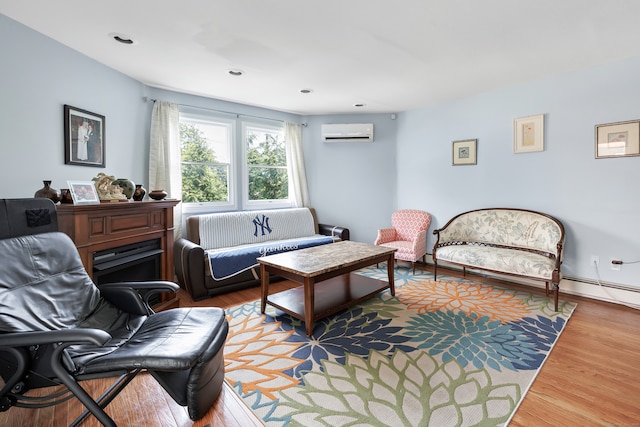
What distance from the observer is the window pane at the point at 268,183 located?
15.8ft

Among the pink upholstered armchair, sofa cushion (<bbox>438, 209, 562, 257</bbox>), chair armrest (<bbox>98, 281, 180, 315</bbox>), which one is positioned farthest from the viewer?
the pink upholstered armchair

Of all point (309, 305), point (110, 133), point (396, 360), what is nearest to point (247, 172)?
point (110, 133)

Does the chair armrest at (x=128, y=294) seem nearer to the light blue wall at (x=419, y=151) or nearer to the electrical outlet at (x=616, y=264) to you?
the light blue wall at (x=419, y=151)

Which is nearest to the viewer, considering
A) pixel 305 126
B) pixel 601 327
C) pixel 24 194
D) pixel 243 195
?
pixel 24 194

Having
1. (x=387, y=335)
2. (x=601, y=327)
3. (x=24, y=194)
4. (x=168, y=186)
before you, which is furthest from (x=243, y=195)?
(x=601, y=327)

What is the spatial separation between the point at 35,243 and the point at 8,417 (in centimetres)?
91

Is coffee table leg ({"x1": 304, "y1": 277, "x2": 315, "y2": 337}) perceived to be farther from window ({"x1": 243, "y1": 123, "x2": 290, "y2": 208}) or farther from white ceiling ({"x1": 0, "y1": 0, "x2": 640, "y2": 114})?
window ({"x1": 243, "y1": 123, "x2": 290, "y2": 208})

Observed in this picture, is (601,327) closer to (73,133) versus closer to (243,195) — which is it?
(243,195)

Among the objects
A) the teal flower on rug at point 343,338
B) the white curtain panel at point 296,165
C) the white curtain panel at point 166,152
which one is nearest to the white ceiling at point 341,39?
the white curtain panel at point 166,152

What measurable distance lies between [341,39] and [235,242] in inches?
107

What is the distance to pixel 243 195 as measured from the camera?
4.66 metres

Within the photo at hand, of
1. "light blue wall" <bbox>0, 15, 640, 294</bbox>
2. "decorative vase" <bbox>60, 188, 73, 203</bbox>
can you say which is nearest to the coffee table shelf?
"decorative vase" <bbox>60, 188, 73, 203</bbox>

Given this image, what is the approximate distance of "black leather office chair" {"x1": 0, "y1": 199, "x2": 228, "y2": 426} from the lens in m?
1.32

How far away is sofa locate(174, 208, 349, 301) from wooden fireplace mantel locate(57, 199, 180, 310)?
370 millimetres
